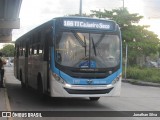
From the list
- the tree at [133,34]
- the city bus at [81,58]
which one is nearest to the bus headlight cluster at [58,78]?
the city bus at [81,58]

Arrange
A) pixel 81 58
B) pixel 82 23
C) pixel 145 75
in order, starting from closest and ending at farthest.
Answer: pixel 81 58 → pixel 82 23 → pixel 145 75

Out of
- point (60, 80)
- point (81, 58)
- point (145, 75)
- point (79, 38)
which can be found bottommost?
point (145, 75)

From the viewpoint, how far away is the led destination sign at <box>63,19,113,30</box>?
14414mm

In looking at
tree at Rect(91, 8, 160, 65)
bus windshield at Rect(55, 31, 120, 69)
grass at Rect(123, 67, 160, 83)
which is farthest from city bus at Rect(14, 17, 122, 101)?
tree at Rect(91, 8, 160, 65)

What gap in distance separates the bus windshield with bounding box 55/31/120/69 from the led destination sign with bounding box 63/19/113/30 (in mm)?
255

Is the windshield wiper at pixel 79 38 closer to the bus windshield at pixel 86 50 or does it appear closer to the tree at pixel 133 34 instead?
the bus windshield at pixel 86 50

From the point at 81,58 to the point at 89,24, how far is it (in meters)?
1.30

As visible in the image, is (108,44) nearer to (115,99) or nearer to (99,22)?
(99,22)

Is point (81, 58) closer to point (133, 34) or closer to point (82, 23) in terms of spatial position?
point (82, 23)

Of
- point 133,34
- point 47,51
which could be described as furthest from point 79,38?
point 133,34

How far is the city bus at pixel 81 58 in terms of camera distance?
13922 millimetres

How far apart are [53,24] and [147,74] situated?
66.4 ft

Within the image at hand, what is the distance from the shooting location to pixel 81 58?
46.4ft

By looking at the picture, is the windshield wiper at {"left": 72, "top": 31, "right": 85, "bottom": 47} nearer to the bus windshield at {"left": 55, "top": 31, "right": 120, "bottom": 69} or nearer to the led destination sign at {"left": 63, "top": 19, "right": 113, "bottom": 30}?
the bus windshield at {"left": 55, "top": 31, "right": 120, "bottom": 69}
